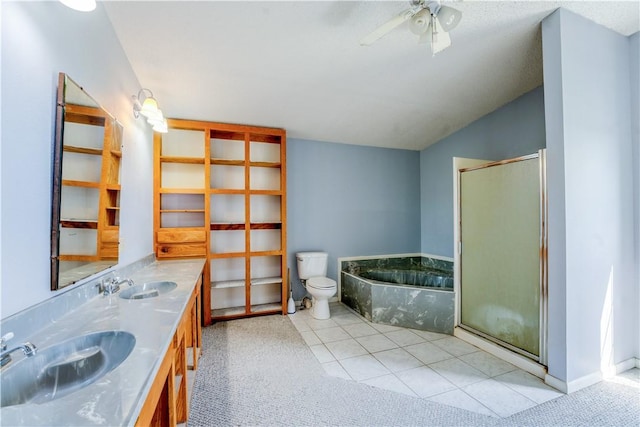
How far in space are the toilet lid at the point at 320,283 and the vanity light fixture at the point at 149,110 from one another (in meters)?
2.27

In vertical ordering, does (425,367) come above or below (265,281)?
below

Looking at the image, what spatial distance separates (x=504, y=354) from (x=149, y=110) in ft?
11.8

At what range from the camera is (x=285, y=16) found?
6.11 feet

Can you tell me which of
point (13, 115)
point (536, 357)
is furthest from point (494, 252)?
point (13, 115)

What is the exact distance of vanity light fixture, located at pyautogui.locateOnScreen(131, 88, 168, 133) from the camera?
2.11 metres

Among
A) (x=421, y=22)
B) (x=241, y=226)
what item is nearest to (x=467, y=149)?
(x=421, y=22)

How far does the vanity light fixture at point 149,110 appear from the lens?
2109mm

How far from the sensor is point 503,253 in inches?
98.2

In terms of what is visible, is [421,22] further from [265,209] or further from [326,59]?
[265,209]

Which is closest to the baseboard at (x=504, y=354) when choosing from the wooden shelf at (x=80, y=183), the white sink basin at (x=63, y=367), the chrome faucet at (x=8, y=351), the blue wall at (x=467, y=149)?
the blue wall at (x=467, y=149)

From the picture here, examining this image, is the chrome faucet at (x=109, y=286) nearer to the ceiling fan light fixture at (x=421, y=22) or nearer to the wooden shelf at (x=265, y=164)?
the wooden shelf at (x=265, y=164)

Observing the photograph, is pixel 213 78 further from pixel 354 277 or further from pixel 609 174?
pixel 609 174

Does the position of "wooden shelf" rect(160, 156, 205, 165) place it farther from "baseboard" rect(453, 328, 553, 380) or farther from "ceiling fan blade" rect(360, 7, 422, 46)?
"baseboard" rect(453, 328, 553, 380)

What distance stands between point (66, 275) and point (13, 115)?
0.72m
